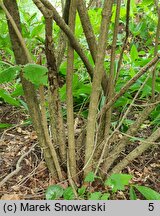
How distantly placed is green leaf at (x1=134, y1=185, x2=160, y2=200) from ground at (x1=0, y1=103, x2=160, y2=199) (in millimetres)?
73

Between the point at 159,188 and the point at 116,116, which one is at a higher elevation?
the point at 116,116

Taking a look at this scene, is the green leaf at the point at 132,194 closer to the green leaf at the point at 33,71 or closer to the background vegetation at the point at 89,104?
the background vegetation at the point at 89,104

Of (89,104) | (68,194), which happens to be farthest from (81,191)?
(89,104)

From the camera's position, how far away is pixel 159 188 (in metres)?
1.21

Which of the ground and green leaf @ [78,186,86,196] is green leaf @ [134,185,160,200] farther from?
green leaf @ [78,186,86,196]

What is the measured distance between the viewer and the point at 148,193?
44.2 inches

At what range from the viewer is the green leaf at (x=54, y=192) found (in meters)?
1.10

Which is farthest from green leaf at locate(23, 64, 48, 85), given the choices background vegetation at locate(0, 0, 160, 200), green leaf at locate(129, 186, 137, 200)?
green leaf at locate(129, 186, 137, 200)

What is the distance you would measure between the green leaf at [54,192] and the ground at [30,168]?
0.11 ft

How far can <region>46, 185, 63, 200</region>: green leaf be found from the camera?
3.59 feet

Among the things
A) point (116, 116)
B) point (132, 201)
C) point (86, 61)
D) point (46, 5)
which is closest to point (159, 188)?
point (132, 201)

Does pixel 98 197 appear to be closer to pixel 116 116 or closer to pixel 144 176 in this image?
pixel 144 176

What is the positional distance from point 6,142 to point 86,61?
0.55m

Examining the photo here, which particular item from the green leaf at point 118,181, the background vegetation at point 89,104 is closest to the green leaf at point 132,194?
the background vegetation at point 89,104
